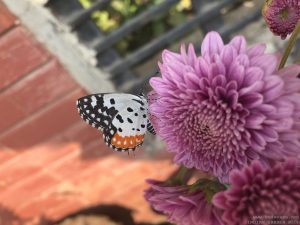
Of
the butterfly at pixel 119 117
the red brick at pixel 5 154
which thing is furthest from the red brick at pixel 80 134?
the butterfly at pixel 119 117

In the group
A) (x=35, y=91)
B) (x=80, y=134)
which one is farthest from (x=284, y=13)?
(x=80, y=134)

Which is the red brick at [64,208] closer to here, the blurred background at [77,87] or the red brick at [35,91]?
the blurred background at [77,87]

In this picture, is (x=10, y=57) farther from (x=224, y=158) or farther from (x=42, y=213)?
(x=224, y=158)

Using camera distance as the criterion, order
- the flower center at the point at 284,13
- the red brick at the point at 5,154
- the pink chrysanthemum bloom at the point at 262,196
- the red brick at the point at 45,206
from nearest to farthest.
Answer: the pink chrysanthemum bloom at the point at 262,196, the flower center at the point at 284,13, the red brick at the point at 5,154, the red brick at the point at 45,206

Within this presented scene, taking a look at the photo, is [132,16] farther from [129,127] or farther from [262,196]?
[262,196]

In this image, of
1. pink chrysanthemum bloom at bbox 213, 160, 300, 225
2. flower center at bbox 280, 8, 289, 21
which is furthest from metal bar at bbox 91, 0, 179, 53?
pink chrysanthemum bloom at bbox 213, 160, 300, 225

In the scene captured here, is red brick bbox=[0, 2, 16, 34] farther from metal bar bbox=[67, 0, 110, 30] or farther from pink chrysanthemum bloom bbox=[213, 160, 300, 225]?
pink chrysanthemum bloom bbox=[213, 160, 300, 225]
